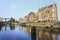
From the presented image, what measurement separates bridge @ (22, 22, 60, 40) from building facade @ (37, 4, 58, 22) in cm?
20

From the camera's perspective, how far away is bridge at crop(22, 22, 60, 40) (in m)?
5.12

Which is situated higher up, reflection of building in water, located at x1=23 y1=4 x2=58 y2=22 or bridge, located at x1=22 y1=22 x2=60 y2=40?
reflection of building in water, located at x1=23 y1=4 x2=58 y2=22

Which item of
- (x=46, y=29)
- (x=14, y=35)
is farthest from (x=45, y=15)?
(x=14, y=35)

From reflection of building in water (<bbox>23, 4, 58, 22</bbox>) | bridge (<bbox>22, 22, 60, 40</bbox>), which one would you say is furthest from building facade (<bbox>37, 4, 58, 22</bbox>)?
bridge (<bbox>22, 22, 60, 40</bbox>)

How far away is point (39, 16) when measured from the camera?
5.05 metres

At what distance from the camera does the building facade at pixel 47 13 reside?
4.99m

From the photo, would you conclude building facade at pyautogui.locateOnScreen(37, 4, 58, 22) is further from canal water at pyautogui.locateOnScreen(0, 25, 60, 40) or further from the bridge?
canal water at pyautogui.locateOnScreen(0, 25, 60, 40)

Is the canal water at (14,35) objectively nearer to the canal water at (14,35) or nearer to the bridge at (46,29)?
the canal water at (14,35)

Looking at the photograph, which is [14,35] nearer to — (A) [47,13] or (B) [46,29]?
(B) [46,29]

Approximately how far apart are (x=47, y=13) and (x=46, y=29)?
2.92 ft

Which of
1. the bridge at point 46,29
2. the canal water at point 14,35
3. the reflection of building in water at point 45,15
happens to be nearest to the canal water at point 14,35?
the canal water at point 14,35

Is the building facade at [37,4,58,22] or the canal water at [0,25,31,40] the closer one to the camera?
the building facade at [37,4,58,22]

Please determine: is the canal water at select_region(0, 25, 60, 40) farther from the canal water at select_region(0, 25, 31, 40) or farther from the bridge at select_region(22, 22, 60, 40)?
the bridge at select_region(22, 22, 60, 40)

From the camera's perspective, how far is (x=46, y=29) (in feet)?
18.7
